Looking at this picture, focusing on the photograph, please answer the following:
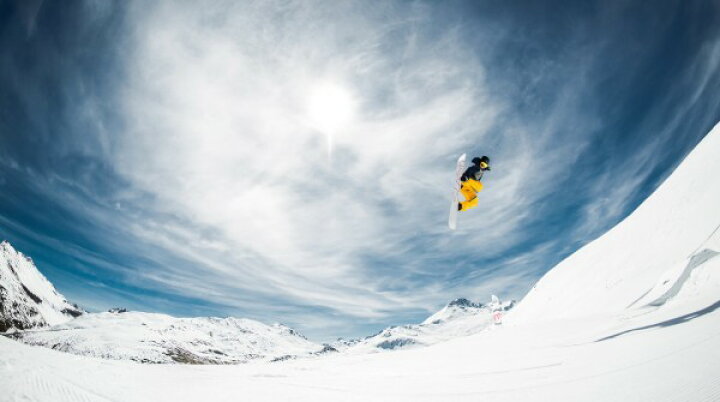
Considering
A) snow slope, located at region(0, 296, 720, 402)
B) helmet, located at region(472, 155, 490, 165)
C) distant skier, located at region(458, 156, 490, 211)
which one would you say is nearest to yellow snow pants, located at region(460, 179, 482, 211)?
distant skier, located at region(458, 156, 490, 211)

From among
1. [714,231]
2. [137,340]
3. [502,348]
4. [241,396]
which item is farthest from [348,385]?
[137,340]

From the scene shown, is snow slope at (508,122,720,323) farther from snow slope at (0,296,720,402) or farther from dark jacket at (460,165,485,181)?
dark jacket at (460,165,485,181)

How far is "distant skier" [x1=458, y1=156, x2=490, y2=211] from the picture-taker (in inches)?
623

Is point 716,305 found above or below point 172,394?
above

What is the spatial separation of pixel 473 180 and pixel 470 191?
0.77 meters

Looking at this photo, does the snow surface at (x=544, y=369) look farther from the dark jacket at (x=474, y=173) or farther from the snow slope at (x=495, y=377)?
the dark jacket at (x=474, y=173)

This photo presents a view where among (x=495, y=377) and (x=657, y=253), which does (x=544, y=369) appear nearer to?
(x=495, y=377)

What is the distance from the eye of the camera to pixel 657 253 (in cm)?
3017

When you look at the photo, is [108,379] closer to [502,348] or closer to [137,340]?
[502,348]

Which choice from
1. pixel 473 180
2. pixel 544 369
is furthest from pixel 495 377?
pixel 473 180

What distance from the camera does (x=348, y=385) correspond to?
1008 centimetres

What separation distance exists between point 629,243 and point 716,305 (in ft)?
119

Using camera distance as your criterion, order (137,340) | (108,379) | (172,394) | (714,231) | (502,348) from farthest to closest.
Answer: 1. (137,340)
2. (714,231)
3. (108,379)
4. (502,348)
5. (172,394)

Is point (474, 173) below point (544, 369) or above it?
above
